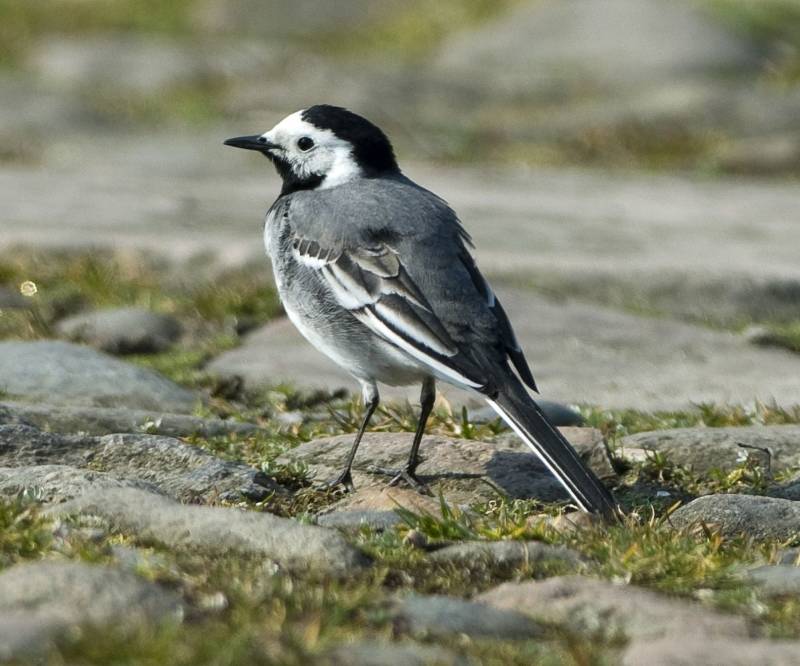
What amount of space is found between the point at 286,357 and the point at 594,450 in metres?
2.19

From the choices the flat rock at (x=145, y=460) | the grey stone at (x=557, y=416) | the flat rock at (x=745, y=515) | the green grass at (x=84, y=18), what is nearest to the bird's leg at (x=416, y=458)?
the flat rock at (x=145, y=460)

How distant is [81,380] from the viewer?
5.84m

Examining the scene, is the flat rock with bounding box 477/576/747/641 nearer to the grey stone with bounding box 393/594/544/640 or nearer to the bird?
the grey stone with bounding box 393/594/544/640

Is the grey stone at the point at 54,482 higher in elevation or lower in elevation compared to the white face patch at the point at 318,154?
lower

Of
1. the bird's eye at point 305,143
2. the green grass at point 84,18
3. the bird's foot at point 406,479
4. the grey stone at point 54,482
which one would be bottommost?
the bird's foot at point 406,479

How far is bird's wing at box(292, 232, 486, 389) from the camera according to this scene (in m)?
4.65

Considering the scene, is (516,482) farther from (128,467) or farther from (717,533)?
(128,467)

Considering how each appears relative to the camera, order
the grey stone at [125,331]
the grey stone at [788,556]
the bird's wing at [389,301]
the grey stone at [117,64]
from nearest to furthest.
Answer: the grey stone at [788,556], the bird's wing at [389,301], the grey stone at [125,331], the grey stone at [117,64]

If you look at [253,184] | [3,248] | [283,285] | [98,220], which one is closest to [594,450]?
[283,285]

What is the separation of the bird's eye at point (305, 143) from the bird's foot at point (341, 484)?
152cm

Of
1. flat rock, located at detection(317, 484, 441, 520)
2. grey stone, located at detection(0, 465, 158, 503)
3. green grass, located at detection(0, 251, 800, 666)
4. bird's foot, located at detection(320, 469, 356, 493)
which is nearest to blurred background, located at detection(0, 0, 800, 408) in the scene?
green grass, located at detection(0, 251, 800, 666)

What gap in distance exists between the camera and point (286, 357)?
6.89 m

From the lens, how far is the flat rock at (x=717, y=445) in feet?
16.9

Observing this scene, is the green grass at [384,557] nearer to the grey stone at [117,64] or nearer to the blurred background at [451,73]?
the blurred background at [451,73]
